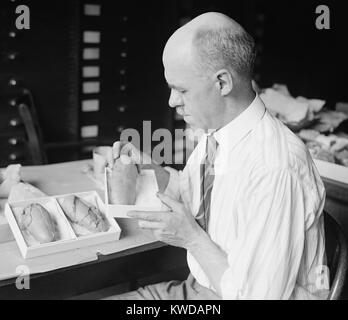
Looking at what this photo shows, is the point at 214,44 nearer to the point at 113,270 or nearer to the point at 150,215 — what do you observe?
the point at 150,215

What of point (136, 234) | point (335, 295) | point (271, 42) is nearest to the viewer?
point (335, 295)

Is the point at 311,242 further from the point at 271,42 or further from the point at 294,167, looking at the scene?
the point at 271,42

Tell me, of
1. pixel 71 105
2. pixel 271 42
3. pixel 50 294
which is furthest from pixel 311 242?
pixel 271 42

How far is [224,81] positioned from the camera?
1.30 metres

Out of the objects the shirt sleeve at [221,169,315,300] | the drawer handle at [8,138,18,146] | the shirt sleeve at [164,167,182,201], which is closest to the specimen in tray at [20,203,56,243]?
the shirt sleeve at [164,167,182,201]

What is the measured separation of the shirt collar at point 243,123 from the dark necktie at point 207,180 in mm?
117

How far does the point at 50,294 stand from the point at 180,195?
0.56 meters

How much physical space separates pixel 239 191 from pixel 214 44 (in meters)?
0.41

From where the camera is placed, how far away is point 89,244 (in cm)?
143

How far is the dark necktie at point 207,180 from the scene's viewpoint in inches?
57.5

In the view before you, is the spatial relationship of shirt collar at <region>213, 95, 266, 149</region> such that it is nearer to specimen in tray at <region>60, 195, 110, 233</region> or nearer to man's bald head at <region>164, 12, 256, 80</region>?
man's bald head at <region>164, 12, 256, 80</region>

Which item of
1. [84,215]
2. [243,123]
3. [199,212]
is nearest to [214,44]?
[243,123]

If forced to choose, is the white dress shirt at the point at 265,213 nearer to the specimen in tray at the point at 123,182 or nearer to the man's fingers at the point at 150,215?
the man's fingers at the point at 150,215

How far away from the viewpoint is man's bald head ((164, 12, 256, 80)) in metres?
1.27
